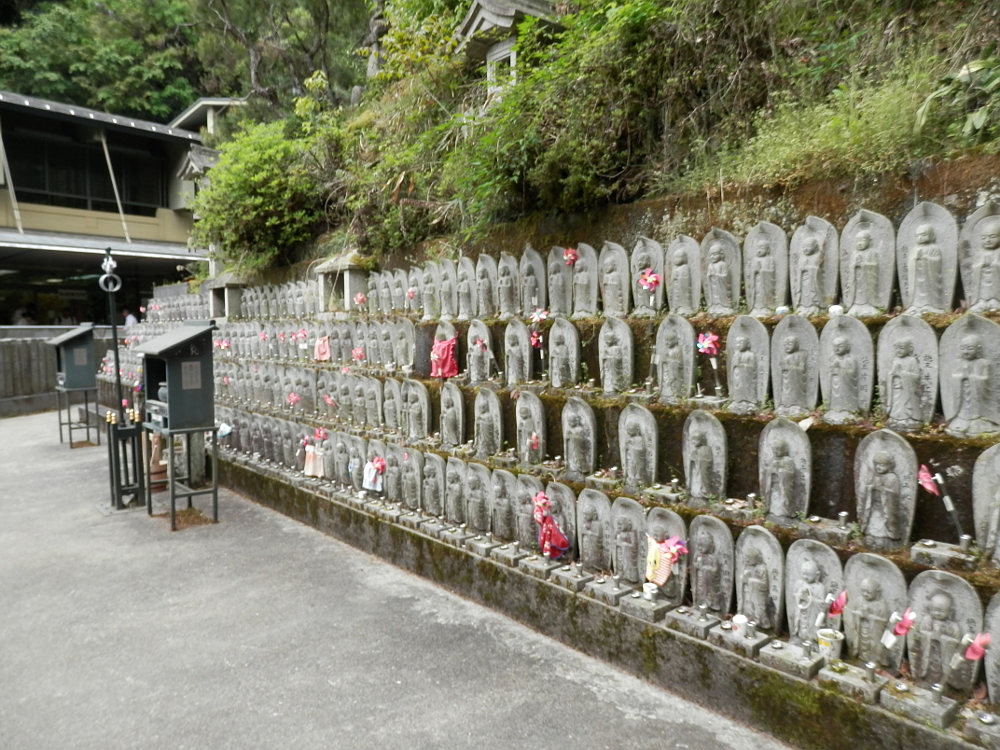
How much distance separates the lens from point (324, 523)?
251 inches

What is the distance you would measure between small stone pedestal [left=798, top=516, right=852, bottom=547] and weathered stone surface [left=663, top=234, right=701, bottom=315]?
1371 mm

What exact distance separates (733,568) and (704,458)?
1.86ft

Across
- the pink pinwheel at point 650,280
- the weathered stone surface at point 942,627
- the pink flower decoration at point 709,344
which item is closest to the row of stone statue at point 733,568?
the weathered stone surface at point 942,627

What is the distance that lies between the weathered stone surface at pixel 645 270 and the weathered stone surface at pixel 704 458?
826 millimetres

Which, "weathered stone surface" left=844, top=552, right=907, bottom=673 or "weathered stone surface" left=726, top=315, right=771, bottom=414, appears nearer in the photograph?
"weathered stone surface" left=844, top=552, right=907, bottom=673

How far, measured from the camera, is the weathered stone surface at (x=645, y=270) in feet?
13.6

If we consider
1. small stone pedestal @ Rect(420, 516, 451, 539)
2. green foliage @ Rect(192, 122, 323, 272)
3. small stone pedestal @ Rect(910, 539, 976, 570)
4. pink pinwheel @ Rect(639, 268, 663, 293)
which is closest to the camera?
small stone pedestal @ Rect(910, 539, 976, 570)

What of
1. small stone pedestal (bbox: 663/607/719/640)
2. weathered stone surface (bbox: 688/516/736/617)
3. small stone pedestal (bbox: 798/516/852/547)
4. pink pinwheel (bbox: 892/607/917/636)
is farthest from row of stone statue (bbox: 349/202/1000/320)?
small stone pedestal (bbox: 663/607/719/640)

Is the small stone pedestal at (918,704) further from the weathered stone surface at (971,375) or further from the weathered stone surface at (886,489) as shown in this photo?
the weathered stone surface at (971,375)

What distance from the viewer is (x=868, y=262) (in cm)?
327

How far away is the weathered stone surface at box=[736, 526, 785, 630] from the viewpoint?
10.6 ft

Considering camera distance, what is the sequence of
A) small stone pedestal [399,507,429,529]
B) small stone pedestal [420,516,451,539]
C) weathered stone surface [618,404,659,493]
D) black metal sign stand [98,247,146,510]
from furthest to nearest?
1. black metal sign stand [98,247,146,510]
2. small stone pedestal [399,507,429,529]
3. small stone pedestal [420,516,451,539]
4. weathered stone surface [618,404,659,493]

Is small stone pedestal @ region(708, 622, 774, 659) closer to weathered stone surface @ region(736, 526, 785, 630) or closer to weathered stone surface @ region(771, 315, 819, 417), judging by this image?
weathered stone surface @ region(736, 526, 785, 630)

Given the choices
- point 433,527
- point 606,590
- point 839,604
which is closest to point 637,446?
point 606,590
